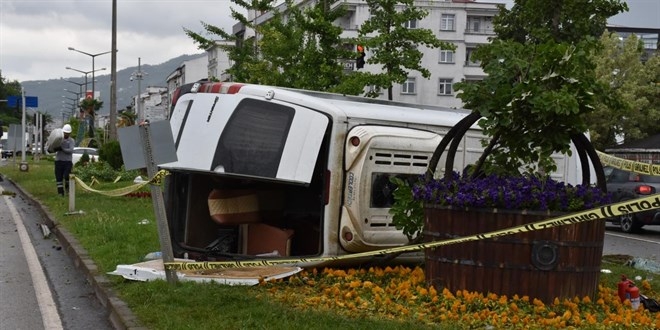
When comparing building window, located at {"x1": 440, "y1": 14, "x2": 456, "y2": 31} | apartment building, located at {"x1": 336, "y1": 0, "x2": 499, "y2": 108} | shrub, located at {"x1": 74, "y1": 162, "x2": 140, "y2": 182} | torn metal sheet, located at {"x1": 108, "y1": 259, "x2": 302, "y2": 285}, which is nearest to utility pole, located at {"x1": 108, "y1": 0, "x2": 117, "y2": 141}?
shrub, located at {"x1": 74, "y1": 162, "x2": 140, "y2": 182}

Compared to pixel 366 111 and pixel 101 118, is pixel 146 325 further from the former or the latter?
pixel 101 118

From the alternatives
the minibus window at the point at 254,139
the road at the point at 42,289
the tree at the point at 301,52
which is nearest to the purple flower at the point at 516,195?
the minibus window at the point at 254,139

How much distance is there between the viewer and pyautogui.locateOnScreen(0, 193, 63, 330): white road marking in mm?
7734

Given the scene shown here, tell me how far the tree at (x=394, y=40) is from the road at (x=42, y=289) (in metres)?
11.5

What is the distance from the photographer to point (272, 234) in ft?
32.2

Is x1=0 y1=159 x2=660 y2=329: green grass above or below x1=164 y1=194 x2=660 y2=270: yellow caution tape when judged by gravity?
below

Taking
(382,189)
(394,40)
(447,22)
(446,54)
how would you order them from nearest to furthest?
(382,189), (394,40), (446,54), (447,22)

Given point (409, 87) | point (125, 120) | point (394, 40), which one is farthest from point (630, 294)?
point (409, 87)

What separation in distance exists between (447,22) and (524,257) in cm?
6139

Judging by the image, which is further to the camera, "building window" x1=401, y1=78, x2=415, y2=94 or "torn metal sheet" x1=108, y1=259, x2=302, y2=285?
"building window" x1=401, y1=78, x2=415, y2=94

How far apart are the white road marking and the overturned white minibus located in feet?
5.35

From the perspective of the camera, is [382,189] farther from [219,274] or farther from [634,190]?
[634,190]

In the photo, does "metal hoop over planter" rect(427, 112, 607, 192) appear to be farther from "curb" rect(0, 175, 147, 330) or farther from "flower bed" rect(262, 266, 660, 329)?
"curb" rect(0, 175, 147, 330)

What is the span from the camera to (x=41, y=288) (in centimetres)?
941
